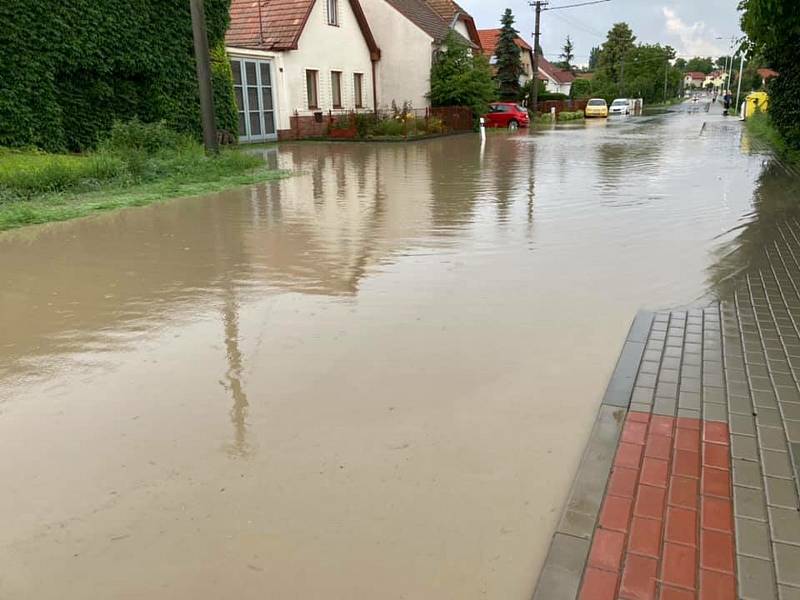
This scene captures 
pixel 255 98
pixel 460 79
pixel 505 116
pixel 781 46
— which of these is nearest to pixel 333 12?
pixel 255 98

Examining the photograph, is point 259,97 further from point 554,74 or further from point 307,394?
point 554,74

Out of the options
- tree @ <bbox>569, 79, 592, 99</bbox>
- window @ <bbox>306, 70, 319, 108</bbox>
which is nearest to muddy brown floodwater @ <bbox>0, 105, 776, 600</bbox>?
window @ <bbox>306, 70, 319, 108</bbox>

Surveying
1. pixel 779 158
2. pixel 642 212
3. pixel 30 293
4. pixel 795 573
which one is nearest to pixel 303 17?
pixel 779 158

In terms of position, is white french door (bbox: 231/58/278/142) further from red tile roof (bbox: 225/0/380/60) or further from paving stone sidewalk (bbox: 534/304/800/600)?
paving stone sidewalk (bbox: 534/304/800/600)

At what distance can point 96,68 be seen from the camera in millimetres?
17844

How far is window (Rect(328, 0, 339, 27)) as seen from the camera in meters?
30.6

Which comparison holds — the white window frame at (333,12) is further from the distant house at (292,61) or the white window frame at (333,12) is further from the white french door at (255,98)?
the white french door at (255,98)

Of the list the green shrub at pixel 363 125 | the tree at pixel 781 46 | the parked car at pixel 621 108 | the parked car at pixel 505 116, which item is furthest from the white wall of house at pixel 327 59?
the parked car at pixel 621 108

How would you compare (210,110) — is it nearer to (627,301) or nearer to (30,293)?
(30,293)

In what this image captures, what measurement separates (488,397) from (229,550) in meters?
1.84

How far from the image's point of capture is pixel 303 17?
28406mm

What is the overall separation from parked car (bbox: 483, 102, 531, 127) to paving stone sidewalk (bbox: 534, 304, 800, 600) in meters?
33.7

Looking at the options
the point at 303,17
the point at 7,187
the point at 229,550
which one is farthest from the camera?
the point at 303,17

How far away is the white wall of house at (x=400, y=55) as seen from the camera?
34.1 m
